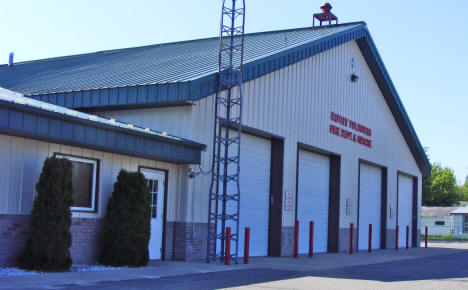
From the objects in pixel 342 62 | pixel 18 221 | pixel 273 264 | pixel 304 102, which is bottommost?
pixel 273 264

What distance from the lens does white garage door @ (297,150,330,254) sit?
71.6ft

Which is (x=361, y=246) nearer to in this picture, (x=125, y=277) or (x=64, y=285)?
(x=125, y=277)

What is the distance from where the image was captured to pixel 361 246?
2655 cm

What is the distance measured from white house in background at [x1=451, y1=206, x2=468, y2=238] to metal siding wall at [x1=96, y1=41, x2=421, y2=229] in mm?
34401

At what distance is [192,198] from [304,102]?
6948 mm

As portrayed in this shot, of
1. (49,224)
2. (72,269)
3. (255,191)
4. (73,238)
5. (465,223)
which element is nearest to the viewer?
(49,224)

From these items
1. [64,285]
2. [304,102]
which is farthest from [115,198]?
[304,102]

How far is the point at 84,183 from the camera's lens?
45.7 feet

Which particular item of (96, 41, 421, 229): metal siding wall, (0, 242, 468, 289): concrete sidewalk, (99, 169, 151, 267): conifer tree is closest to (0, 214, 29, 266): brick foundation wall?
(0, 242, 468, 289): concrete sidewalk

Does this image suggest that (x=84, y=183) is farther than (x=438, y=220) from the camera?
No

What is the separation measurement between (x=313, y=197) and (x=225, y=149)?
713 cm

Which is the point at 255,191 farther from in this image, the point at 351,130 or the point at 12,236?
the point at 12,236

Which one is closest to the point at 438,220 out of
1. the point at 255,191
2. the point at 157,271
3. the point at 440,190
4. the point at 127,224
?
the point at 440,190

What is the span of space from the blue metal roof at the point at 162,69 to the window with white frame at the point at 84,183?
2904 mm
